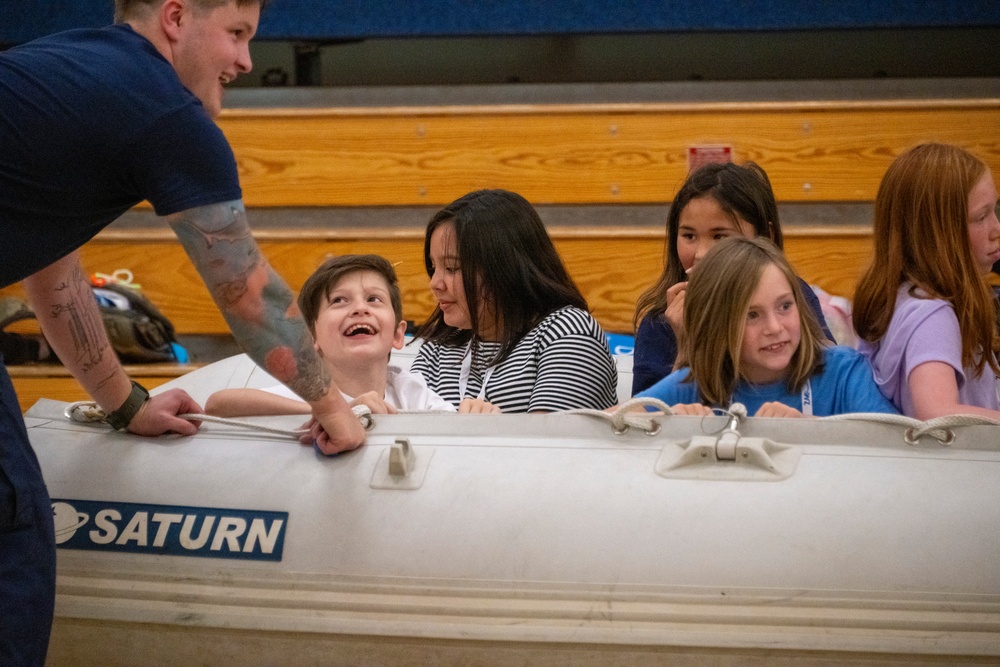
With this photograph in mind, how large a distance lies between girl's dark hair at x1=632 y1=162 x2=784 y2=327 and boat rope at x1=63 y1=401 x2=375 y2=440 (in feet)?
1.79

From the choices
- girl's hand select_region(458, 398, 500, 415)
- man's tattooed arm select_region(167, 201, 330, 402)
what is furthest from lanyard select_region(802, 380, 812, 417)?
man's tattooed arm select_region(167, 201, 330, 402)

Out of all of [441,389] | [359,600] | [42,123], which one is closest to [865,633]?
[359,600]

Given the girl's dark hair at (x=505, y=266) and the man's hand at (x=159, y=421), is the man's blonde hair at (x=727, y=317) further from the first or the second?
the man's hand at (x=159, y=421)

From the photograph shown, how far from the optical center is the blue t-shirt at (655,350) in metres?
1.61

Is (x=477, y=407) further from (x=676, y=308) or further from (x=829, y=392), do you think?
(x=829, y=392)

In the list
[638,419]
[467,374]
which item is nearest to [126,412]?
[467,374]

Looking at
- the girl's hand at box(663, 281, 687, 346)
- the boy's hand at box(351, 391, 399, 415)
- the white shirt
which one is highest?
the girl's hand at box(663, 281, 687, 346)

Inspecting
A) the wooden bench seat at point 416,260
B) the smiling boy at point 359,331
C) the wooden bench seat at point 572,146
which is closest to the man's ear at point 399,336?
the smiling boy at point 359,331

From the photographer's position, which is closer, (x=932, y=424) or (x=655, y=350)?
(x=932, y=424)

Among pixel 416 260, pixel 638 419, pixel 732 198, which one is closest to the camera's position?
pixel 638 419

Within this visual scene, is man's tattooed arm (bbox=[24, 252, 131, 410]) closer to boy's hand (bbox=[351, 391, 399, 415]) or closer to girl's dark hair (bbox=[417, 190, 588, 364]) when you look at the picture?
boy's hand (bbox=[351, 391, 399, 415])

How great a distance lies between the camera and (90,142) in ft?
3.22

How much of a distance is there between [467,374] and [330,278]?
242 millimetres

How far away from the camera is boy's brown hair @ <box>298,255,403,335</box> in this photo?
1.58 m
